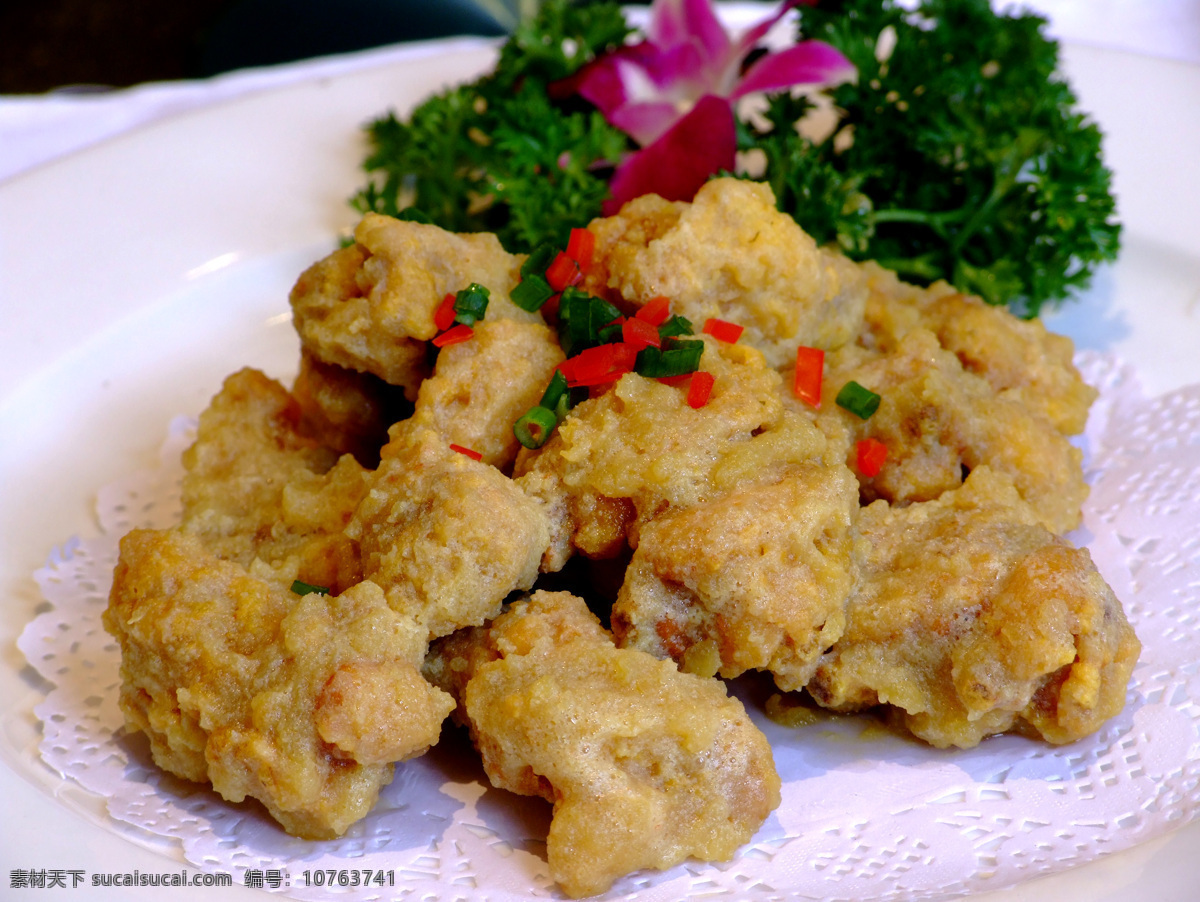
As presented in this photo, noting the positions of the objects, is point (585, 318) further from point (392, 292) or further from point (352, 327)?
point (352, 327)

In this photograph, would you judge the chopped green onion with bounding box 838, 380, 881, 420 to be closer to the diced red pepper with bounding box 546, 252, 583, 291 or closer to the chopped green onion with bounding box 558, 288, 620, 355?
the chopped green onion with bounding box 558, 288, 620, 355

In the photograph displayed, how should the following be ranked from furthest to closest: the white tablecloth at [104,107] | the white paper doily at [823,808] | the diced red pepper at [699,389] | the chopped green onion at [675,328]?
the white tablecloth at [104,107] < the chopped green onion at [675,328] < the diced red pepper at [699,389] < the white paper doily at [823,808]

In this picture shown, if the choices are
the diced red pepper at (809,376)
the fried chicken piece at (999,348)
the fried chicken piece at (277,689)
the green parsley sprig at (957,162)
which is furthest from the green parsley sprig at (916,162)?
the fried chicken piece at (277,689)

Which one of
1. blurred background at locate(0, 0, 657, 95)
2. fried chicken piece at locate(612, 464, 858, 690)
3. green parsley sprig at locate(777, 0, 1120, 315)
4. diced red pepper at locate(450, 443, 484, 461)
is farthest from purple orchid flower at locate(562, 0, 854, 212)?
blurred background at locate(0, 0, 657, 95)

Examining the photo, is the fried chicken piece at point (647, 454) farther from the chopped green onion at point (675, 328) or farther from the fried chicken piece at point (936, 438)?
the fried chicken piece at point (936, 438)

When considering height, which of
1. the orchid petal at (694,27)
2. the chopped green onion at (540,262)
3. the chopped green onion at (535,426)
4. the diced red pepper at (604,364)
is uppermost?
the orchid petal at (694,27)

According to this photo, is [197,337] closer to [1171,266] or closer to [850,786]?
[850,786]

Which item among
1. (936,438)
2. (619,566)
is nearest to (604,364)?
(619,566)

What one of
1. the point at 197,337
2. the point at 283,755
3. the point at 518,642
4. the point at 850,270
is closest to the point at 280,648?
the point at 283,755
